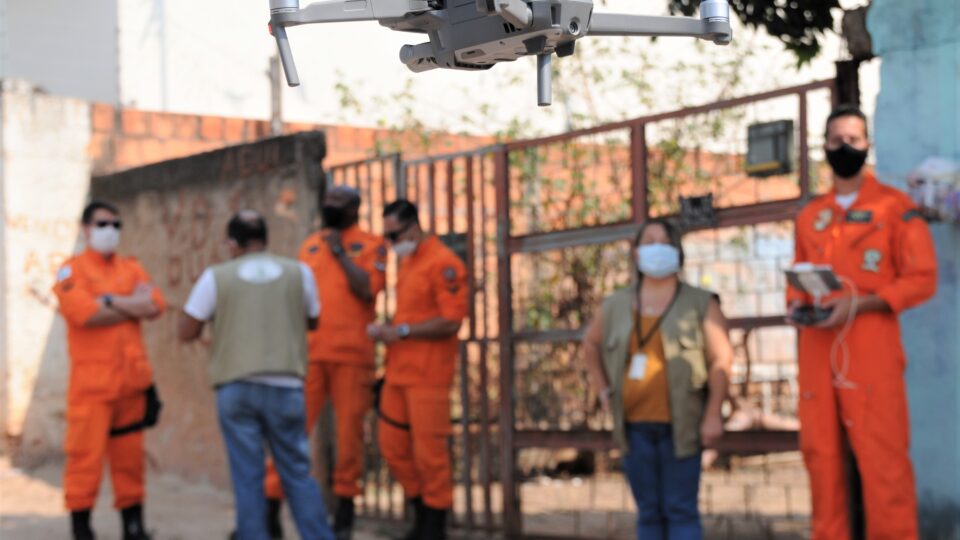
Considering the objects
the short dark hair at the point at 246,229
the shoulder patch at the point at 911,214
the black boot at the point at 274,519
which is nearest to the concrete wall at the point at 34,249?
the black boot at the point at 274,519

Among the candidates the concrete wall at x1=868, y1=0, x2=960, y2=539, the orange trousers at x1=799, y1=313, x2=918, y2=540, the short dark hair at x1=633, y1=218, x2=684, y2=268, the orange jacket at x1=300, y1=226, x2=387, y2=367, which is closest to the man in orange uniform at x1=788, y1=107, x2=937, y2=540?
the orange trousers at x1=799, y1=313, x2=918, y2=540

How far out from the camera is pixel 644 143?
7438 millimetres

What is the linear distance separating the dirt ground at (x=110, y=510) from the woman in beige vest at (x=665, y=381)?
254cm

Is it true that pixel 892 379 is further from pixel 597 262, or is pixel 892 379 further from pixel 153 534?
pixel 153 534

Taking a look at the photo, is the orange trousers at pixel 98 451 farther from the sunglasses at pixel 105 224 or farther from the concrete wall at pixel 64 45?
the concrete wall at pixel 64 45

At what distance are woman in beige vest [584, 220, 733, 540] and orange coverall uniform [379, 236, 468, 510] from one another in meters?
1.37

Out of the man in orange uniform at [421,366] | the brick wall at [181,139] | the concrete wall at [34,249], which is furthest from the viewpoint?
the brick wall at [181,139]

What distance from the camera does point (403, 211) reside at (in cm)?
795

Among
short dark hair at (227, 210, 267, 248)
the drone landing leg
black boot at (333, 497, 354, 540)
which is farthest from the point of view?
black boot at (333, 497, 354, 540)

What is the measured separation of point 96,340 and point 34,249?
11.2 ft

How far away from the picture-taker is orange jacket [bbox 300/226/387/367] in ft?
27.0

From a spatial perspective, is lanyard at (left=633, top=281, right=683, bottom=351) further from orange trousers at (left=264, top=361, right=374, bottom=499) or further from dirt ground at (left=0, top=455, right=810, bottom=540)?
orange trousers at (left=264, top=361, right=374, bottom=499)

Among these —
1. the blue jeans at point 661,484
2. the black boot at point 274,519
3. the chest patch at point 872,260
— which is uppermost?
the chest patch at point 872,260

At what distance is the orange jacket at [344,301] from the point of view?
8.22 meters
